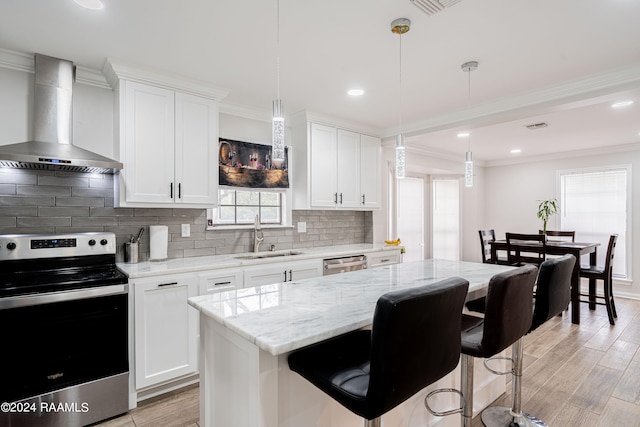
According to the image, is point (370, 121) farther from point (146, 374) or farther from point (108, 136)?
point (146, 374)

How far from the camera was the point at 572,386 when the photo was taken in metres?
2.64

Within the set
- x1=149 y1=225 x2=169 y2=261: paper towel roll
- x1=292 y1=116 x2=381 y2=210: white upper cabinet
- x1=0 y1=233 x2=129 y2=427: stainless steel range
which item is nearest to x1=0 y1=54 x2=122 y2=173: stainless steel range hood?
x1=0 y1=233 x2=129 y2=427: stainless steel range

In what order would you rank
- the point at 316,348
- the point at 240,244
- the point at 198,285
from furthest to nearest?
the point at 240,244, the point at 198,285, the point at 316,348

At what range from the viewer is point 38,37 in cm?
216

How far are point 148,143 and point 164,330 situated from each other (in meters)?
1.45

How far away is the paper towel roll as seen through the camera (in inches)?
112

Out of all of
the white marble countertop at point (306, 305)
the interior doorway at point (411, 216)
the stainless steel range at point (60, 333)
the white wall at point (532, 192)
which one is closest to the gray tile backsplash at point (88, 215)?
the stainless steel range at point (60, 333)

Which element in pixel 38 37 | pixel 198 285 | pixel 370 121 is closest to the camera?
pixel 38 37

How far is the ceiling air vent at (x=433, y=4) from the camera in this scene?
178 cm

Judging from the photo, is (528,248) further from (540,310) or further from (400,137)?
(400,137)

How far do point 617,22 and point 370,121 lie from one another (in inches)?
95.3

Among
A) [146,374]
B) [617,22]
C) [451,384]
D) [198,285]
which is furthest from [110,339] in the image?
[617,22]

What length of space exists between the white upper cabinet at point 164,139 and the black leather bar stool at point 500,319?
93.0 inches

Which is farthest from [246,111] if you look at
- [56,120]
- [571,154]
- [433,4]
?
[571,154]
